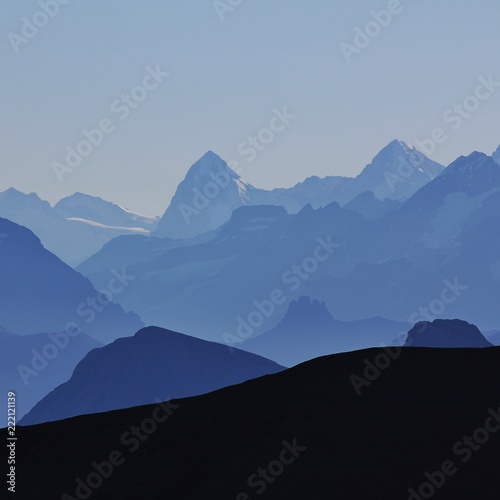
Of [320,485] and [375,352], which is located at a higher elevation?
[375,352]

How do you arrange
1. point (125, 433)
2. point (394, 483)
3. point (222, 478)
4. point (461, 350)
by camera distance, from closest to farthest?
1. point (394, 483)
2. point (222, 478)
3. point (125, 433)
4. point (461, 350)

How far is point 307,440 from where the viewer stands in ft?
166

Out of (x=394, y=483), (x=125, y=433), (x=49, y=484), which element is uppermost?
(x=125, y=433)

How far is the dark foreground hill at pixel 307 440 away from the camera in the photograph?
4559 cm

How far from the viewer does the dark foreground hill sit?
45594 millimetres

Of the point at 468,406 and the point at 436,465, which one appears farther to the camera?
the point at 468,406

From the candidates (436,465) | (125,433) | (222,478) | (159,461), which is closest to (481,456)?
(436,465)

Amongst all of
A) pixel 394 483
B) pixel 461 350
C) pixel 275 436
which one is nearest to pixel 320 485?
pixel 394 483

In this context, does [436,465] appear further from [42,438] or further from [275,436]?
[42,438]

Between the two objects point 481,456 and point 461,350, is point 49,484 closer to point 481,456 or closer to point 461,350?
point 481,456

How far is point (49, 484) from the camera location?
5038cm

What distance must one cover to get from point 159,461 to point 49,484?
5.71 metres

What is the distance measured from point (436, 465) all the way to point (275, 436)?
962 cm

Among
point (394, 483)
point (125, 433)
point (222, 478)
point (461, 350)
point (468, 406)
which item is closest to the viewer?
point (394, 483)
